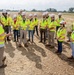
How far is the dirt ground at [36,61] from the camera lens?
9773mm

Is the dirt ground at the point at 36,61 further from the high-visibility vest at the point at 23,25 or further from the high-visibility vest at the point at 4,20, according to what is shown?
the high-visibility vest at the point at 4,20

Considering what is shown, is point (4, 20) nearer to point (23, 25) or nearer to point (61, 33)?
point (23, 25)

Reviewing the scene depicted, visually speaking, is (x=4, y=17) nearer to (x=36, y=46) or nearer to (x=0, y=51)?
(x=36, y=46)

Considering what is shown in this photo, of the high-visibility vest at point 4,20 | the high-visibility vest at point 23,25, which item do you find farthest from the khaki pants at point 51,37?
the high-visibility vest at point 4,20

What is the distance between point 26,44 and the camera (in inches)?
563

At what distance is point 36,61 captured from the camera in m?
11.1

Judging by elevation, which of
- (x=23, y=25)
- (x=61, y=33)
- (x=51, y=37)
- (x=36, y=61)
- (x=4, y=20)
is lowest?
(x=36, y=61)

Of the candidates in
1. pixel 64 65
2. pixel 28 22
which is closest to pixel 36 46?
pixel 28 22

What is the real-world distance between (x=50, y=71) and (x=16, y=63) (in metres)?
1.82

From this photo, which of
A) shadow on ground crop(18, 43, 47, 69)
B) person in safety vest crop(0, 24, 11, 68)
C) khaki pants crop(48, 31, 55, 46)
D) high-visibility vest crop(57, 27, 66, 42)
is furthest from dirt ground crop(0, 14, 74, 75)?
high-visibility vest crop(57, 27, 66, 42)

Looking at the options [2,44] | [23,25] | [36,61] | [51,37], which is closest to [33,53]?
[36,61]

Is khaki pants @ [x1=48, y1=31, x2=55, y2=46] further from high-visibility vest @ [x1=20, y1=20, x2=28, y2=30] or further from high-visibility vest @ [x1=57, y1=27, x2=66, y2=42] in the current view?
high-visibility vest @ [x1=57, y1=27, x2=66, y2=42]

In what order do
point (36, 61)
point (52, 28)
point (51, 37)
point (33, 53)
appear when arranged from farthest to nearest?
1. point (51, 37)
2. point (52, 28)
3. point (33, 53)
4. point (36, 61)

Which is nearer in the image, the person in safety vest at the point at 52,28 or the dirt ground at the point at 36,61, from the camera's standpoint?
the dirt ground at the point at 36,61
